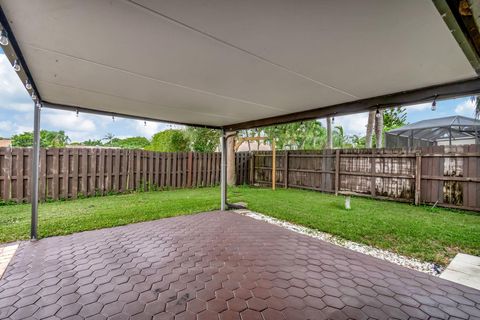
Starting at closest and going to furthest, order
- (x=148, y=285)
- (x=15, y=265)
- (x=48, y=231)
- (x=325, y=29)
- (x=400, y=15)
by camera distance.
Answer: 1. (x=400, y=15)
2. (x=325, y=29)
3. (x=148, y=285)
4. (x=15, y=265)
5. (x=48, y=231)

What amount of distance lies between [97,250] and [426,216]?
639 centimetres

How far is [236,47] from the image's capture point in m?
1.73

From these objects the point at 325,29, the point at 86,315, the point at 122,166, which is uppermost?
the point at 325,29

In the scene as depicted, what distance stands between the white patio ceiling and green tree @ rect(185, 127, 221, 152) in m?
9.92

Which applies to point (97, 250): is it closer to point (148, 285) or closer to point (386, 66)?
point (148, 285)

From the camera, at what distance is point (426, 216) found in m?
5.03

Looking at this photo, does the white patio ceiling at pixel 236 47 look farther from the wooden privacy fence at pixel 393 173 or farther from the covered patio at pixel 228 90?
the wooden privacy fence at pixel 393 173

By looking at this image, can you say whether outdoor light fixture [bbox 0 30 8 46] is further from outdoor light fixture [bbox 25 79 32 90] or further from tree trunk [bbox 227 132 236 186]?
tree trunk [bbox 227 132 236 186]

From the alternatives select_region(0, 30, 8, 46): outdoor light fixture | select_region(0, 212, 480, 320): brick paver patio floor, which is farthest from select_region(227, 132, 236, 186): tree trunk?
select_region(0, 30, 8, 46): outdoor light fixture

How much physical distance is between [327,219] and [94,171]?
6.82 m

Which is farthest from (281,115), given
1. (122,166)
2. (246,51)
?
(122,166)

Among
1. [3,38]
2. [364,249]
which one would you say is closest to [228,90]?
[3,38]

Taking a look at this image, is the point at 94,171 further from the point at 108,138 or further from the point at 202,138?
the point at 108,138

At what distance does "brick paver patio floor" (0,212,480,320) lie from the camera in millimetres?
→ 1980
